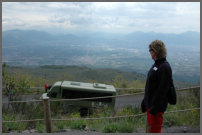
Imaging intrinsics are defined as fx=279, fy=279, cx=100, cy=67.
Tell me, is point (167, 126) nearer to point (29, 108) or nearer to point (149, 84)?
point (149, 84)

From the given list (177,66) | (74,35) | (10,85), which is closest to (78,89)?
(10,85)

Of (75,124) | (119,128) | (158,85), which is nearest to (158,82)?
(158,85)

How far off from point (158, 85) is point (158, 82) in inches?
1.5

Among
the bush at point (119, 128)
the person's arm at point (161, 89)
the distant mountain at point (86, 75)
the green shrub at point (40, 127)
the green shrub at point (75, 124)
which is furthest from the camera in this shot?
the distant mountain at point (86, 75)

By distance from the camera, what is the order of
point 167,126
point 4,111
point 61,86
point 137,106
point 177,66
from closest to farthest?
point 167,126
point 137,106
point 4,111
point 61,86
point 177,66

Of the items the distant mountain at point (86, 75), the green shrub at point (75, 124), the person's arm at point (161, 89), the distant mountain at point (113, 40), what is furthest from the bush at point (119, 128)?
the distant mountain at point (113, 40)

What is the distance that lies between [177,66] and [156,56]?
36252mm

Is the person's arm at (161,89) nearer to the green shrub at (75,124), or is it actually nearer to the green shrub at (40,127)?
the green shrub at (75,124)

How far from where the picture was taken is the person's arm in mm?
3451

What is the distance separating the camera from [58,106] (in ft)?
24.9

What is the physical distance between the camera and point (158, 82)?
139 inches

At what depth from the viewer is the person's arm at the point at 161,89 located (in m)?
3.45

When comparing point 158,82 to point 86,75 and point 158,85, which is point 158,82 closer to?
point 158,85

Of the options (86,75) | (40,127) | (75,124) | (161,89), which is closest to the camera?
(161,89)
